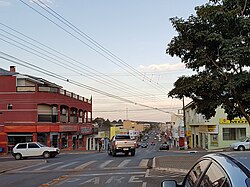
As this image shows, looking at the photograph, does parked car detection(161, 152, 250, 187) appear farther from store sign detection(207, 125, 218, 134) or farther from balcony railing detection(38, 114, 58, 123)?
balcony railing detection(38, 114, 58, 123)

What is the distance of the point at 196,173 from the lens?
473 cm

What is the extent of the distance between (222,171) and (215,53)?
15459mm

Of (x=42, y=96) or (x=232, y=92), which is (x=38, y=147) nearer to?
(x=42, y=96)

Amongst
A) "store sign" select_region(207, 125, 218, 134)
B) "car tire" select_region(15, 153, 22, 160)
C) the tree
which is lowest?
"car tire" select_region(15, 153, 22, 160)

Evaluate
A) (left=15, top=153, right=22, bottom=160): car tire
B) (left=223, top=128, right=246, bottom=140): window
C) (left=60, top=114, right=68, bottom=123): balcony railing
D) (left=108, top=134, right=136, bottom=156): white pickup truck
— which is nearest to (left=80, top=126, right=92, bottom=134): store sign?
(left=60, top=114, right=68, bottom=123): balcony railing

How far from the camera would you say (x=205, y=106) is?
19.1m

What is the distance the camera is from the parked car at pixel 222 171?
318 cm

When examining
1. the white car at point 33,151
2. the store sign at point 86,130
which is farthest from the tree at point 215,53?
the store sign at point 86,130

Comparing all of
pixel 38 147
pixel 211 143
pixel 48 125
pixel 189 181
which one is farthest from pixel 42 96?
pixel 189 181

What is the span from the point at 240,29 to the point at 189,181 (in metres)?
14.0

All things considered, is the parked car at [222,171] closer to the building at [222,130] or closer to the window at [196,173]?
the window at [196,173]

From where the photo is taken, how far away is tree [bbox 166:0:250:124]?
17328mm

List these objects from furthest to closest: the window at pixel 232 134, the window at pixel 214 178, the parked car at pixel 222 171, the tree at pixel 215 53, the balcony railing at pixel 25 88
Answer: the balcony railing at pixel 25 88 < the window at pixel 232 134 < the tree at pixel 215 53 < the window at pixel 214 178 < the parked car at pixel 222 171

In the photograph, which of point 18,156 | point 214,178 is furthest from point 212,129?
point 214,178
